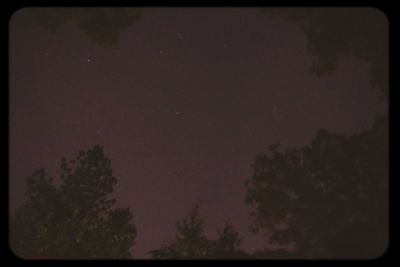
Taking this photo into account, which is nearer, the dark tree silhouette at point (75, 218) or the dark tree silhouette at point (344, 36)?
the dark tree silhouette at point (344, 36)

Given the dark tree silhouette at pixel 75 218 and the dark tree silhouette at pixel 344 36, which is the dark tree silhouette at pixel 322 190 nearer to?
the dark tree silhouette at pixel 344 36

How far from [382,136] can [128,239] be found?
4721 millimetres

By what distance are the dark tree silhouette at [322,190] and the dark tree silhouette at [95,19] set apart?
3155 millimetres

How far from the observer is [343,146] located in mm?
8797

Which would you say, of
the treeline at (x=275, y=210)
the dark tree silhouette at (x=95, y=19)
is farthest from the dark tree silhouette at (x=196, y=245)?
the dark tree silhouette at (x=95, y=19)

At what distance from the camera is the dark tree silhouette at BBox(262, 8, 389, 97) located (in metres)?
7.80

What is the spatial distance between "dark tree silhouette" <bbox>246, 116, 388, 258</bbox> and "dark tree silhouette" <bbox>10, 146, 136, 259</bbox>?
2627mm

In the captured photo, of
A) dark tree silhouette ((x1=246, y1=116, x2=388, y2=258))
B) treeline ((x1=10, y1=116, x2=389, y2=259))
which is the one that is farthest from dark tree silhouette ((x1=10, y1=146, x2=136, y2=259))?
dark tree silhouette ((x1=246, y1=116, x2=388, y2=258))

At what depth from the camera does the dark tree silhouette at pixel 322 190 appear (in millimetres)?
8359

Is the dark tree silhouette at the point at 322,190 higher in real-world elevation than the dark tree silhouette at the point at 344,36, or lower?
lower

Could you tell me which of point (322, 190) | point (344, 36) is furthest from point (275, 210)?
point (344, 36)

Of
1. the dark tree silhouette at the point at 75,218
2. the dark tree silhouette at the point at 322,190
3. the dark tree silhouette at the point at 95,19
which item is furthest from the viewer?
the dark tree silhouette at the point at 75,218

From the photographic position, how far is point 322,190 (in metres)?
9.02
